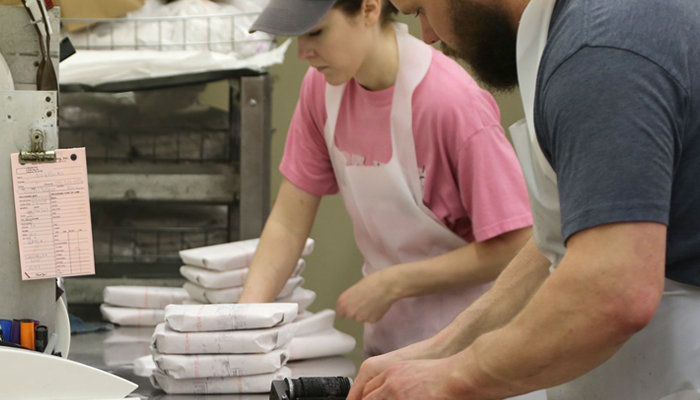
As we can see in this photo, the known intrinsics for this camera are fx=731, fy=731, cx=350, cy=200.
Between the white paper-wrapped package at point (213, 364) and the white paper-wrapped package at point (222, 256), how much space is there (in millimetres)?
418

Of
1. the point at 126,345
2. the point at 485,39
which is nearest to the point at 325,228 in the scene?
the point at 126,345

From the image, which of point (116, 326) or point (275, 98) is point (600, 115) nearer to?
point (116, 326)

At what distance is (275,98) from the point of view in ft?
9.58

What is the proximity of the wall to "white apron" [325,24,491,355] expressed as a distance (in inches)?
47.0

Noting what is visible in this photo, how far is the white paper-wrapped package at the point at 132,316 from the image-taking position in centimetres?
180

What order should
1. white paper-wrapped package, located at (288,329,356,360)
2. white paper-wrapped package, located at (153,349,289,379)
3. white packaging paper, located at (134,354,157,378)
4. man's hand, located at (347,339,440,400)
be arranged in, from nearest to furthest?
man's hand, located at (347,339,440,400) → white paper-wrapped package, located at (153,349,289,379) → white packaging paper, located at (134,354,157,378) → white paper-wrapped package, located at (288,329,356,360)

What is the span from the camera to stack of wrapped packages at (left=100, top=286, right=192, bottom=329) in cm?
180

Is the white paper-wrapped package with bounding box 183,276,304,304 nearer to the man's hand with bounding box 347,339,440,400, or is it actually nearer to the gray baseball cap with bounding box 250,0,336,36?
the gray baseball cap with bounding box 250,0,336,36

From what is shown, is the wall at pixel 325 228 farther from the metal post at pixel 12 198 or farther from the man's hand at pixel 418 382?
the man's hand at pixel 418 382

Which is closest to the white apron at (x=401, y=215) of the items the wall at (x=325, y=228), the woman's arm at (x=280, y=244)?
the woman's arm at (x=280, y=244)

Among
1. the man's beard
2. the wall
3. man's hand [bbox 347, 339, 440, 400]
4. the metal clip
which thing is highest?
the man's beard

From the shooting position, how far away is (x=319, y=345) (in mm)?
1465

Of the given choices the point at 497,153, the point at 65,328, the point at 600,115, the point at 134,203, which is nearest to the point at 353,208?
the point at 497,153

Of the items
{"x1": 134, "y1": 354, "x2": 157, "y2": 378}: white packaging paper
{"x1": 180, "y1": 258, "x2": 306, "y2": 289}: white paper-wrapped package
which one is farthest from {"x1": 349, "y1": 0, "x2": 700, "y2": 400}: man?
{"x1": 180, "y1": 258, "x2": 306, "y2": 289}: white paper-wrapped package
